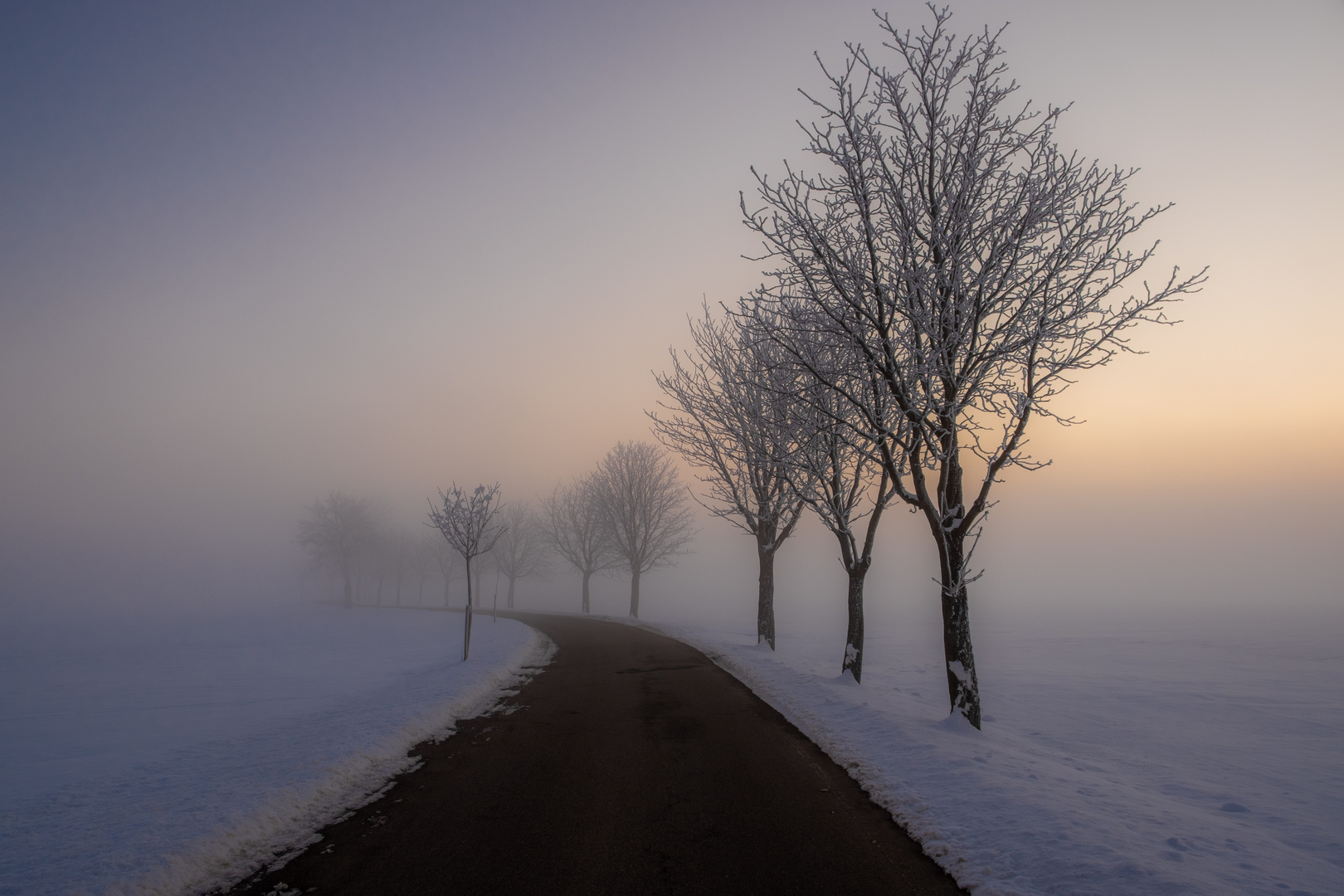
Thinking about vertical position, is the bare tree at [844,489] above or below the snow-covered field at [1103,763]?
above

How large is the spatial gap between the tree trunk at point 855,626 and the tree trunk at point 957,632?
3619mm

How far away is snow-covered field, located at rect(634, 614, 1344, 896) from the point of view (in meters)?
3.99

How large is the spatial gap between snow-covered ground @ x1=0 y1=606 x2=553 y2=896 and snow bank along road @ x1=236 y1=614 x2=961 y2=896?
0.60 m

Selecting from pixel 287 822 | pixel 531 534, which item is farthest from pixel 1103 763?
pixel 531 534

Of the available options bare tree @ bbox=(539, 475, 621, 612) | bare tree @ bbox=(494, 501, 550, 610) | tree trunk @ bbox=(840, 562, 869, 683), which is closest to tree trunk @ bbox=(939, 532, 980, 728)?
tree trunk @ bbox=(840, 562, 869, 683)

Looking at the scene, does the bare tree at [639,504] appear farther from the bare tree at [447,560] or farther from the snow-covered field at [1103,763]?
the bare tree at [447,560]

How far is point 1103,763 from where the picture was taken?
7.67 metres

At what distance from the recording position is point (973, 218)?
8594 millimetres

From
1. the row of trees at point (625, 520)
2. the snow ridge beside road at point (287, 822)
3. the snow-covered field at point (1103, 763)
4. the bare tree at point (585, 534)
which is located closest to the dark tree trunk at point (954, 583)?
the snow-covered field at point (1103, 763)

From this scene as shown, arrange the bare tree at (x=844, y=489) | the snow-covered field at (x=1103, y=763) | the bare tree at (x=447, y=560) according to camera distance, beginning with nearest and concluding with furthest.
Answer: the snow-covered field at (x=1103, y=763)
the bare tree at (x=844, y=489)
the bare tree at (x=447, y=560)

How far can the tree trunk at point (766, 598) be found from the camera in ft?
59.3

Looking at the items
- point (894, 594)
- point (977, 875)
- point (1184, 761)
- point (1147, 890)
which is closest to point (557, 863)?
point (977, 875)

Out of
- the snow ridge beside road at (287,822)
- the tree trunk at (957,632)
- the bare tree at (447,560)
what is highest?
the tree trunk at (957,632)

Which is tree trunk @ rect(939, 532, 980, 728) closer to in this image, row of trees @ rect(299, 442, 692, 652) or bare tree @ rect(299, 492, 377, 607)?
row of trees @ rect(299, 442, 692, 652)
